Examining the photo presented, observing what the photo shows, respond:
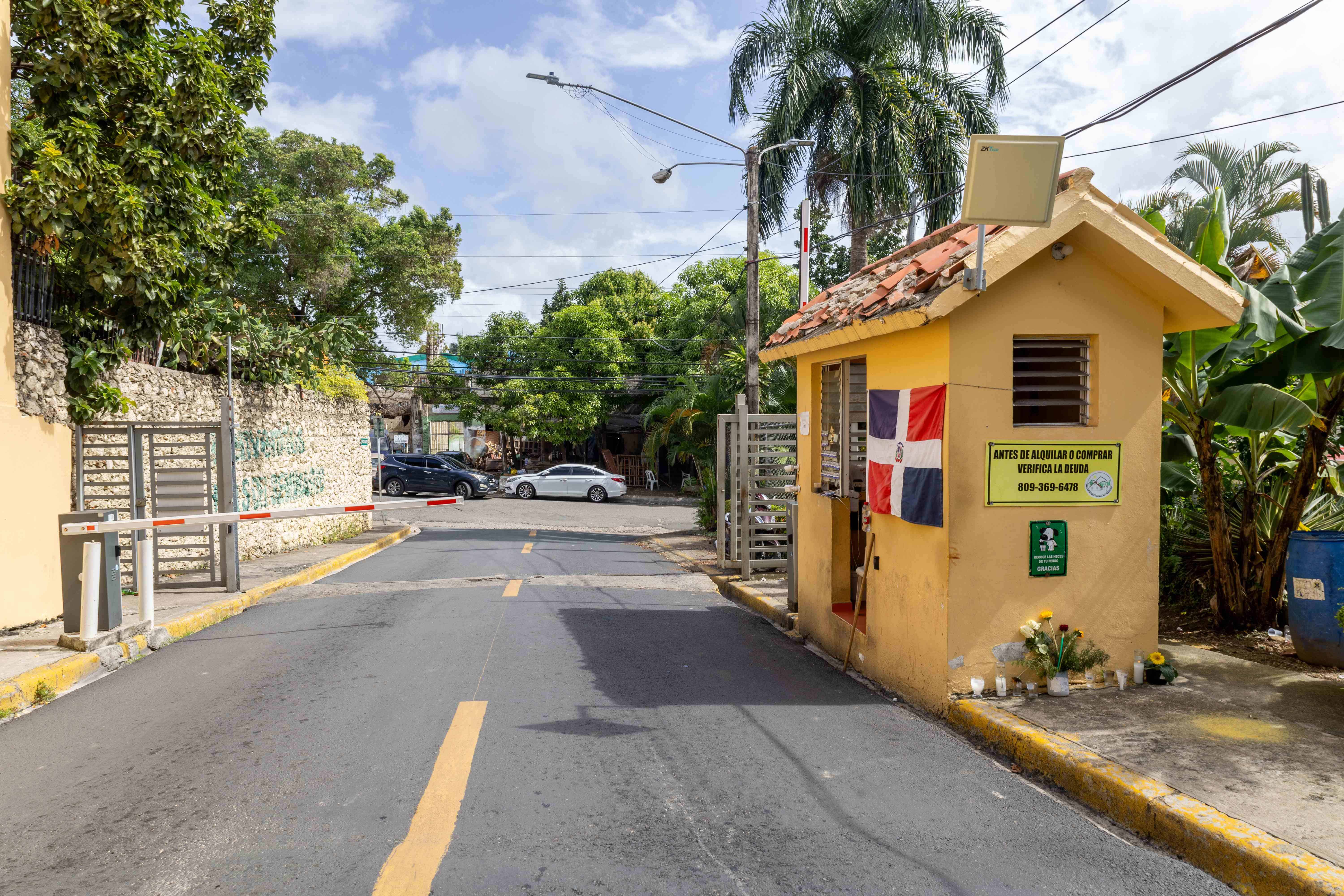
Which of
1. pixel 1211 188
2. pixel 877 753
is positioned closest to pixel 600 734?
pixel 877 753

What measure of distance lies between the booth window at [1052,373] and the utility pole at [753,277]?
349 inches

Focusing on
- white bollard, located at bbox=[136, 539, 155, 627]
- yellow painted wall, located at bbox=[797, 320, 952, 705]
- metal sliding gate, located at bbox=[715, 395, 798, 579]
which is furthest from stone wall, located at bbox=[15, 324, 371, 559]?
yellow painted wall, located at bbox=[797, 320, 952, 705]

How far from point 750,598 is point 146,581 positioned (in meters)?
6.45

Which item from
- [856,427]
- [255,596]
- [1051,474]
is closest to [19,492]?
[255,596]

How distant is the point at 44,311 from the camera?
973 centimetres

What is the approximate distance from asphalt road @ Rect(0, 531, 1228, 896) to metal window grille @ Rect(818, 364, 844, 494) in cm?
174

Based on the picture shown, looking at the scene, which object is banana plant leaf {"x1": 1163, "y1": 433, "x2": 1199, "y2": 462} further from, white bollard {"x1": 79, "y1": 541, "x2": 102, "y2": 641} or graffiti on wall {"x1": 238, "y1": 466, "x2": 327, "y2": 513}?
graffiti on wall {"x1": 238, "y1": 466, "x2": 327, "y2": 513}

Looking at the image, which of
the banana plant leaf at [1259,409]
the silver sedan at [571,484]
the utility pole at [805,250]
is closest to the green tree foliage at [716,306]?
the silver sedan at [571,484]

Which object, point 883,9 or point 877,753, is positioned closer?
point 877,753

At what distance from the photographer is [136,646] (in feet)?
26.1

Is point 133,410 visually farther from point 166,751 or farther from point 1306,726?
point 1306,726

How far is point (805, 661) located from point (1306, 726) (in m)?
3.61

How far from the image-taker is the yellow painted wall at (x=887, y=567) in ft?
19.5

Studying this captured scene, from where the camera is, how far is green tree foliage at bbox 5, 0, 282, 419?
9.23 m
